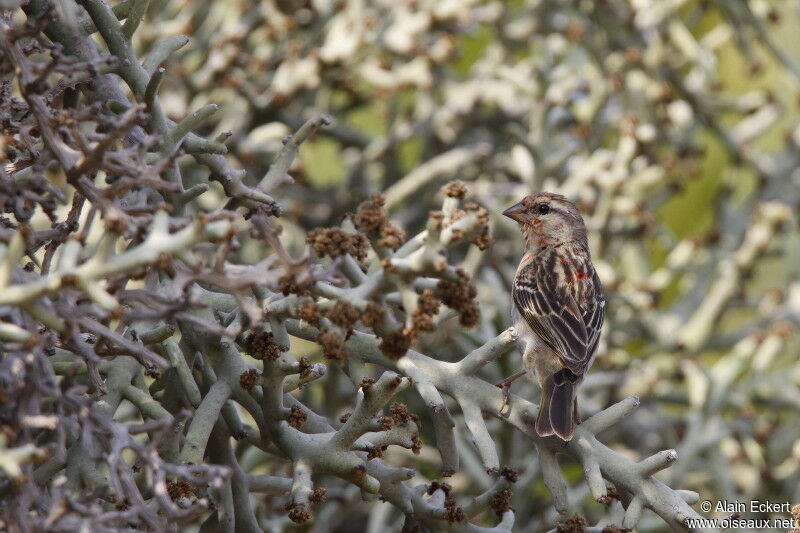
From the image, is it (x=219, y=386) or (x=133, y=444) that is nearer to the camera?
(x=133, y=444)

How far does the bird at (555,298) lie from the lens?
160 inches

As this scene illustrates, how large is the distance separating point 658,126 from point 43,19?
439 centimetres

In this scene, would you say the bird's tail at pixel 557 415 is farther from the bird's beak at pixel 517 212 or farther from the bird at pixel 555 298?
the bird's beak at pixel 517 212

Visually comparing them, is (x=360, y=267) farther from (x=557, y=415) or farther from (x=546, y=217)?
(x=546, y=217)

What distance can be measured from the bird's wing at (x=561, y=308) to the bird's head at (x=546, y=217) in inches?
6.9

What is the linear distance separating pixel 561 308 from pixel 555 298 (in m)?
0.06

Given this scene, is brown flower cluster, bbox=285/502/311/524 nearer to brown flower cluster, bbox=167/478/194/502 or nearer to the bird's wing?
brown flower cluster, bbox=167/478/194/502

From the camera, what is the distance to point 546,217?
480 cm

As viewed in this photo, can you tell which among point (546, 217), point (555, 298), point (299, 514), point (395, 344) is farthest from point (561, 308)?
point (395, 344)

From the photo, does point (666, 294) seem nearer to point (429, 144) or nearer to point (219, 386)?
point (429, 144)

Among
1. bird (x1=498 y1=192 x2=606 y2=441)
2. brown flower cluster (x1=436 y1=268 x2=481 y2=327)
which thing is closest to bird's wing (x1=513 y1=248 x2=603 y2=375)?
bird (x1=498 y1=192 x2=606 y2=441)

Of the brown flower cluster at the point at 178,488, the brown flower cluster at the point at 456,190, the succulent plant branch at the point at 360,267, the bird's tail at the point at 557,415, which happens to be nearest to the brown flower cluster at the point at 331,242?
the succulent plant branch at the point at 360,267

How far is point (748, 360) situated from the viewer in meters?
5.34

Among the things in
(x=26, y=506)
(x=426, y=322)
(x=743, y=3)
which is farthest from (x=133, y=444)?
(x=743, y=3)
